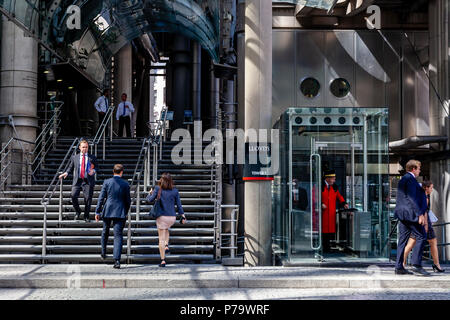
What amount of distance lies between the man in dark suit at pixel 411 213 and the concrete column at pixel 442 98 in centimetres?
820

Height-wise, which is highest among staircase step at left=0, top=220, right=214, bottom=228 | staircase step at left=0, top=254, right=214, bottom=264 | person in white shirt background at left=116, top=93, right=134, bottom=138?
person in white shirt background at left=116, top=93, right=134, bottom=138

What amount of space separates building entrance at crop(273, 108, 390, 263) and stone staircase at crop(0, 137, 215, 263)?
1.75 m

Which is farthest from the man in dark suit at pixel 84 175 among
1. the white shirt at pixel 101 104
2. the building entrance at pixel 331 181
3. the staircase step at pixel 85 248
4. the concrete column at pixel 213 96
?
the concrete column at pixel 213 96

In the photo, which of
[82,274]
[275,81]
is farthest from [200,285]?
[275,81]

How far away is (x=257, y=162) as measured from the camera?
36.3 feet

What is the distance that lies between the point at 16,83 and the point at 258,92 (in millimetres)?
7515

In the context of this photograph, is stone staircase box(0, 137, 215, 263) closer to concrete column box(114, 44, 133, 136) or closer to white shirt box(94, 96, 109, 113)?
white shirt box(94, 96, 109, 113)

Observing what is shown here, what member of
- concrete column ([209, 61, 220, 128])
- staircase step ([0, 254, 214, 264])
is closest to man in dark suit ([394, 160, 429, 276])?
staircase step ([0, 254, 214, 264])

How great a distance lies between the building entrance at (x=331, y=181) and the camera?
1044 centimetres

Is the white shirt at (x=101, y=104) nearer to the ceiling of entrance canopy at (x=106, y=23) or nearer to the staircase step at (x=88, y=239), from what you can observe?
the ceiling of entrance canopy at (x=106, y=23)

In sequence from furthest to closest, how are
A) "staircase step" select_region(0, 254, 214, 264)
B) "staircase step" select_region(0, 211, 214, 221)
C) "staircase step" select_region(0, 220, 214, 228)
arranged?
"staircase step" select_region(0, 211, 214, 221)
"staircase step" select_region(0, 220, 214, 228)
"staircase step" select_region(0, 254, 214, 264)

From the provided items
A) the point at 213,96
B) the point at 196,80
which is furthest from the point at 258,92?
the point at 213,96

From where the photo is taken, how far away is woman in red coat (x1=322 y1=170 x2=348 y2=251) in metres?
10.7
